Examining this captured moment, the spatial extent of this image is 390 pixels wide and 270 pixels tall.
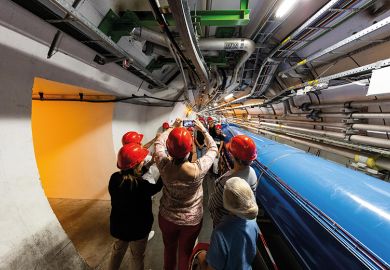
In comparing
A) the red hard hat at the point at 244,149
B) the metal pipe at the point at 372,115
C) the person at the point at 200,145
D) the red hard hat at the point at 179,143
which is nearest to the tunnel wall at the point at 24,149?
the red hard hat at the point at 179,143

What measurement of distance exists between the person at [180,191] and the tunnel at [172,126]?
0.59 feet

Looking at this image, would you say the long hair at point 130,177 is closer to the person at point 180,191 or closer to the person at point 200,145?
the person at point 180,191

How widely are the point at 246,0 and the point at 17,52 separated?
6.49ft

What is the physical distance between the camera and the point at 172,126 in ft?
7.45

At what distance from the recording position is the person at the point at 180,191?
1315 mm

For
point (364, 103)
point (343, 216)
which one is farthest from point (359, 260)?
point (364, 103)

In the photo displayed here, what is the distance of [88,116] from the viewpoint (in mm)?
3396

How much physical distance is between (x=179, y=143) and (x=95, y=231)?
246 centimetres

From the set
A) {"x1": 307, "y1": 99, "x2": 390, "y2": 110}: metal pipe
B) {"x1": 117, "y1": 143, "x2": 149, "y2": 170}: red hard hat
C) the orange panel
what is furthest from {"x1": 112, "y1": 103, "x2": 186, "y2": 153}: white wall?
{"x1": 307, "y1": 99, "x2": 390, "y2": 110}: metal pipe

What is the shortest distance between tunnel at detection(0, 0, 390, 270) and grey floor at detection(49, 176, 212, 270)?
18mm

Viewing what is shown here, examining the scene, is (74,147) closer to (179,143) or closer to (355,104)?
(179,143)

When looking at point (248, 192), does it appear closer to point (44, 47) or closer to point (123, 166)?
point (123, 166)

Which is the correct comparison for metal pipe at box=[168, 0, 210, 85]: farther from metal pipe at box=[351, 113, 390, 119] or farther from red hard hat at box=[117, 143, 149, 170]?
metal pipe at box=[351, 113, 390, 119]

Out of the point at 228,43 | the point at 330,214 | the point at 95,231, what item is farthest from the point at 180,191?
the point at 95,231
